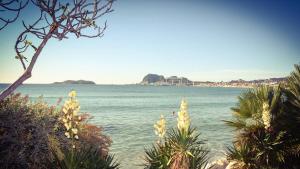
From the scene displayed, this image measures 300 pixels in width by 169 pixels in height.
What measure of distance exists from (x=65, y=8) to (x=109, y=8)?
0.71 metres

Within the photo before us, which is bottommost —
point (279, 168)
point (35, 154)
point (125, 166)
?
point (125, 166)

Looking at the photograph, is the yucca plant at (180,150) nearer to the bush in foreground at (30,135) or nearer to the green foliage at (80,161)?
the bush in foreground at (30,135)

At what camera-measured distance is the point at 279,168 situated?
9969mm

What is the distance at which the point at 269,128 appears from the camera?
404 inches

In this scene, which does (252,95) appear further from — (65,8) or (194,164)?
(65,8)

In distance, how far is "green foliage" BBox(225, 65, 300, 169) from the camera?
1005 centimetres

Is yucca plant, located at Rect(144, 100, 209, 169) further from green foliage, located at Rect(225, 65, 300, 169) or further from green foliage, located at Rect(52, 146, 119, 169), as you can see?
green foliage, located at Rect(225, 65, 300, 169)

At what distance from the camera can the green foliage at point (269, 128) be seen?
10.1m

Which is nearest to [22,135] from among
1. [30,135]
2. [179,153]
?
[30,135]

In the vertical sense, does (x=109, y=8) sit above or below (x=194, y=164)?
above

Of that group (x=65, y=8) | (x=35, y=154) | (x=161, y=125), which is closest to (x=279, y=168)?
(x=161, y=125)

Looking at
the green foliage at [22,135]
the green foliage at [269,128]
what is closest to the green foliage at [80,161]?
the green foliage at [22,135]


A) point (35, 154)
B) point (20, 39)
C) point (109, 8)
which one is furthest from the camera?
point (35, 154)

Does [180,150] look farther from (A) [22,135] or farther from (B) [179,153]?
(A) [22,135]
